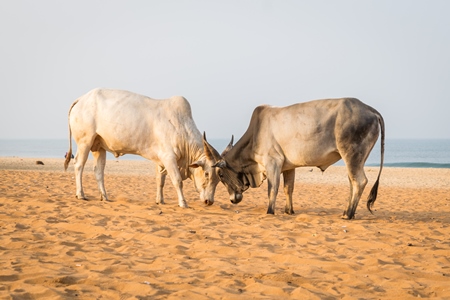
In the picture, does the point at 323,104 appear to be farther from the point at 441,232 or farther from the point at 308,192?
the point at 308,192

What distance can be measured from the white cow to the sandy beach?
788mm

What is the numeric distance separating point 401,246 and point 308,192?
32.0 feet

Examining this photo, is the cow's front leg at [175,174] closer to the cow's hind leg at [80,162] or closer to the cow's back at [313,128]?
the cow's back at [313,128]

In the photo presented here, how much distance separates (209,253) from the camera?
6.64m

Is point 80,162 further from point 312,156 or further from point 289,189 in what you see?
point 312,156

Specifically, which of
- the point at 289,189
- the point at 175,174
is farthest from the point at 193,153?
the point at 289,189

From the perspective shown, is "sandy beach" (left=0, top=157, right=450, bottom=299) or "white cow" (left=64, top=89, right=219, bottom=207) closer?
"sandy beach" (left=0, top=157, right=450, bottom=299)

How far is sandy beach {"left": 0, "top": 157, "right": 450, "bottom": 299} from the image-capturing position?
5.05 metres

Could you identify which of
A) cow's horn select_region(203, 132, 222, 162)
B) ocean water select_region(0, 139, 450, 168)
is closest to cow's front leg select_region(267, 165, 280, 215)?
cow's horn select_region(203, 132, 222, 162)

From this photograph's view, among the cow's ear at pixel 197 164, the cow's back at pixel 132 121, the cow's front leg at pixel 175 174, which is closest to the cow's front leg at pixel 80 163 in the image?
the cow's back at pixel 132 121

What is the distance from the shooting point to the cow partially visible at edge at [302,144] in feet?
32.7

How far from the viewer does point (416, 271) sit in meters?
6.00

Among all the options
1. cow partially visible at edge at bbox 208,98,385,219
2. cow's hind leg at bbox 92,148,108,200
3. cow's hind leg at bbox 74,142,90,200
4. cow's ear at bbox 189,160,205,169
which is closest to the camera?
cow partially visible at edge at bbox 208,98,385,219

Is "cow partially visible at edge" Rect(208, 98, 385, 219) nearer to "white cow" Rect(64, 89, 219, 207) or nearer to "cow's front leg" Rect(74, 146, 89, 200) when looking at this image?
"white cow" Rect(64, 89, 219, 207)
